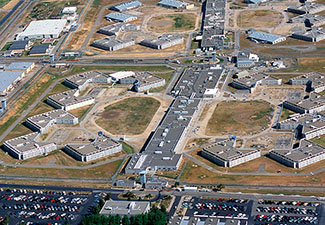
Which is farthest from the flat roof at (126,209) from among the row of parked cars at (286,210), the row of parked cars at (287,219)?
the row of parked cars at (286,210)

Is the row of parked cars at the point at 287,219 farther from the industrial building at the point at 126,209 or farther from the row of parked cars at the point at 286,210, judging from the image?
the industrial building at the point at 126,209

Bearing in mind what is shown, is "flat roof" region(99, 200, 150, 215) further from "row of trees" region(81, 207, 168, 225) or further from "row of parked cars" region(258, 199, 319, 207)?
"row of parked cars" region(258, 199, 319, 207)

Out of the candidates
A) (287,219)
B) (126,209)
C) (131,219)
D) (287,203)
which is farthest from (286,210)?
(126,209)

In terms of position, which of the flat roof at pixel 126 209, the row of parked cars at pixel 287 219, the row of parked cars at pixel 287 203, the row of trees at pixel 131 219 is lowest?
the row of parked cars at pixel 287 203

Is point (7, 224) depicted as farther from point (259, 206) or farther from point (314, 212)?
point (314, 212)

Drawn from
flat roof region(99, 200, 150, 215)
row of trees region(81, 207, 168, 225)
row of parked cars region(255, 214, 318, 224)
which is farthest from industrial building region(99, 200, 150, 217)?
row of parked cars region(255, 214, 318, 224)

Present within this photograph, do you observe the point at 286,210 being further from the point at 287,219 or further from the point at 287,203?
the point at 287,219

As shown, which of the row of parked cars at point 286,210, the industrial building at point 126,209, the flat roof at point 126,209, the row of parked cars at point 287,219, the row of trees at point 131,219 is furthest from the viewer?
the flat roof at point 126,209
